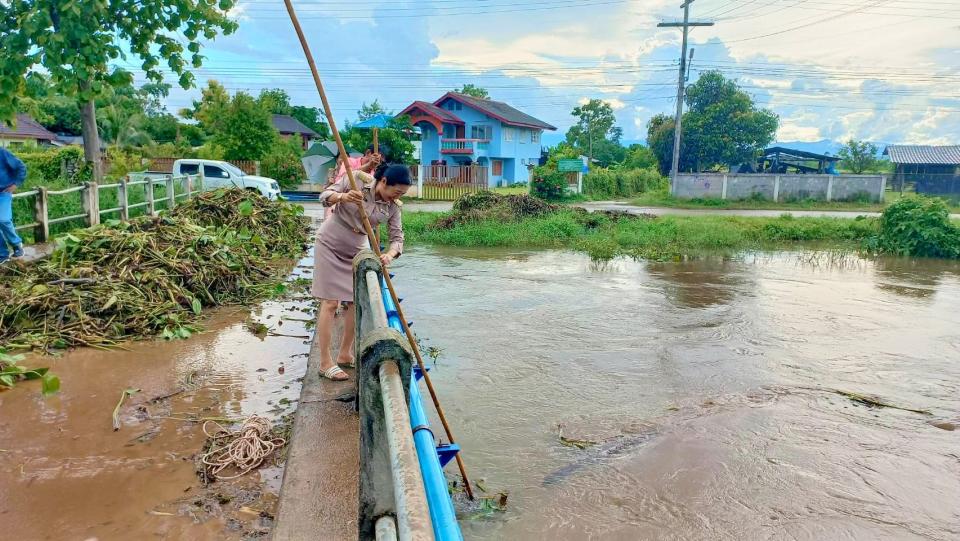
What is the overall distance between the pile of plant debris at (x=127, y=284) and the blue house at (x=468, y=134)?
30271 mm

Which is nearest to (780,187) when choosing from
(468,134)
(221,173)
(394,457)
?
(468,134)

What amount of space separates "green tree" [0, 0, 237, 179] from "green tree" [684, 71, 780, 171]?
3462 centimetres

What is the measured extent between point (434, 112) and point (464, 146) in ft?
9.09

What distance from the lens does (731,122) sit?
123 ft

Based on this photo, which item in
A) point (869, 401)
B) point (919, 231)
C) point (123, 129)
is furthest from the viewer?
point (123, 129)

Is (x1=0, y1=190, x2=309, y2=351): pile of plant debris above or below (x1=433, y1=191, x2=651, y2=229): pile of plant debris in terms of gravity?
below

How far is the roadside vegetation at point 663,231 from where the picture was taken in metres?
14.9

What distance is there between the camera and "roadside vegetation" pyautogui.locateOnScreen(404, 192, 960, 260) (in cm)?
1486

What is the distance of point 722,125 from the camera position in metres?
37.8

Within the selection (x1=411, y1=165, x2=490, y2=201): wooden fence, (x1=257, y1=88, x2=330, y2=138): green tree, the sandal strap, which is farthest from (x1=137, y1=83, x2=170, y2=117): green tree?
the sandal strap

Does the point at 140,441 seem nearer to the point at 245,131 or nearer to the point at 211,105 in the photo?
the point at 245,131

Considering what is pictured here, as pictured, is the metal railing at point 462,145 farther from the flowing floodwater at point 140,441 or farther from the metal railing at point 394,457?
the metal railing at point 394,457

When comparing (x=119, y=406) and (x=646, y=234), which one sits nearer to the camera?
(x=119, y=406)

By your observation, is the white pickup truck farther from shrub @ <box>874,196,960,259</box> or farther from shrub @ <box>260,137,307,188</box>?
shrub @ <box>874,196,960,259</box>
